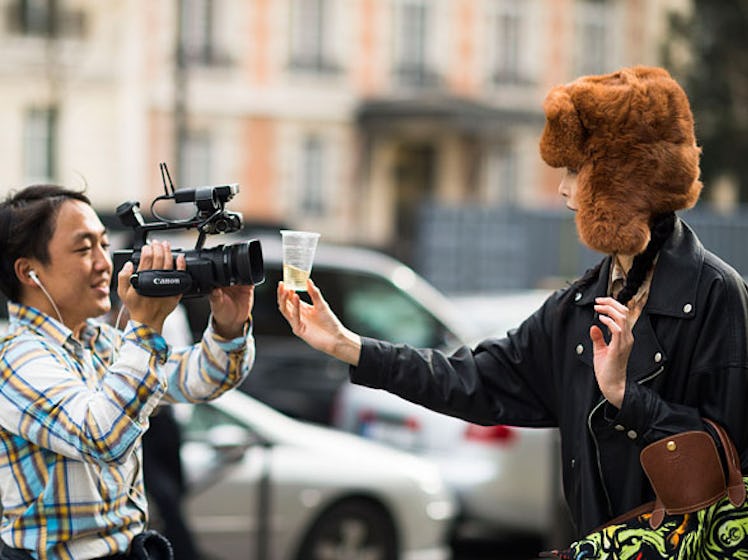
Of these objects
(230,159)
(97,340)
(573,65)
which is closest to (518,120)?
(573,65)

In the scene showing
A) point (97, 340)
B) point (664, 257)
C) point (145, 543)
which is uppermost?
point (664, 257)

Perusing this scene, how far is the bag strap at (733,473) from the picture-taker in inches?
117

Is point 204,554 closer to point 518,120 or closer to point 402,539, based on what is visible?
point 402,539

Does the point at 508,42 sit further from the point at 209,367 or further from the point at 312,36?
the point at 209,367

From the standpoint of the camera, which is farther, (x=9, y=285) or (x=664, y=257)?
(x=9, y=285)

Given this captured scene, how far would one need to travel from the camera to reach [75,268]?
11.1 ft

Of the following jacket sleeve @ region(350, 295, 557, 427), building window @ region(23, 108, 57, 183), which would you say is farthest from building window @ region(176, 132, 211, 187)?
jacket sleeve @ region(350, 295, 557, 427)

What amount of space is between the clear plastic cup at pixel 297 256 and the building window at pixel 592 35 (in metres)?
32.8

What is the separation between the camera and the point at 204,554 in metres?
6.74

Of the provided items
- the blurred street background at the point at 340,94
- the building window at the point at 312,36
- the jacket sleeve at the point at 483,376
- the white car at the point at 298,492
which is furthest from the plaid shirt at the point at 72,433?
the building window at the point at 312,36

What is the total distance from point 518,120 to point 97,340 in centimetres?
3012

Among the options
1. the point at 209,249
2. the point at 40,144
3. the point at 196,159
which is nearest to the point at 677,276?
the point at 209,249

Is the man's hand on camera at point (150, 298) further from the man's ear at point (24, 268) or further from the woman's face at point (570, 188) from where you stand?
the woman's face at point (570, 188)

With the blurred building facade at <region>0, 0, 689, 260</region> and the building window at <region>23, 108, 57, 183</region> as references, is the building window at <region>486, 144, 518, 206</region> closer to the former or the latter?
the blurred building facade at <region>0, 0, 689, 260</region>
